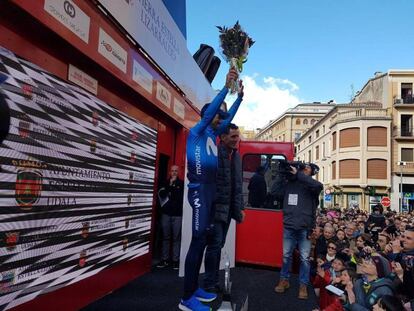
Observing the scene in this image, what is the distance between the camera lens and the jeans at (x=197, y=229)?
3.11m

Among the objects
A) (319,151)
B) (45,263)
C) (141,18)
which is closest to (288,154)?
(141,18)

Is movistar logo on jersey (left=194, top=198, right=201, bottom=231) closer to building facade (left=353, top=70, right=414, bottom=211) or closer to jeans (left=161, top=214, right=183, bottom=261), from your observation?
jeans (left=161, top=214, right=183, bottom=261)

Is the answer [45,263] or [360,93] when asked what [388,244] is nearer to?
[45,263]

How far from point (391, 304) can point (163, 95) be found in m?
3.35

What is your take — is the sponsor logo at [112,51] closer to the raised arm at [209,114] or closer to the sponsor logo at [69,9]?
the sponsor logo at [69,9]

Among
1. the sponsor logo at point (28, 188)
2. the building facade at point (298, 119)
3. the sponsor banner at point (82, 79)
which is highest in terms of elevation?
the building facade at point (298, 119)

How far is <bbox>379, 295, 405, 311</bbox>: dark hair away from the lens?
2.90 metres

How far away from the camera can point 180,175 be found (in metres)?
6.07

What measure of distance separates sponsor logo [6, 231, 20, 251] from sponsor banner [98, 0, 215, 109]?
1917mm

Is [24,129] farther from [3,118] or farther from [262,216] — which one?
[262,216]

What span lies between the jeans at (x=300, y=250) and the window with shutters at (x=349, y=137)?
37595 mm

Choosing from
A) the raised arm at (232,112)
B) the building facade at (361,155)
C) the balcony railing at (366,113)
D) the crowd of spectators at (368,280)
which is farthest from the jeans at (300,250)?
the balcony railing at (366,113)

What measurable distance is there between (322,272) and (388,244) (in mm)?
1824

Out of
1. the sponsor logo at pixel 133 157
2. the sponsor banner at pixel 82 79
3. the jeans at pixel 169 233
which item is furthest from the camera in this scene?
the jeans at pixel 169 233
